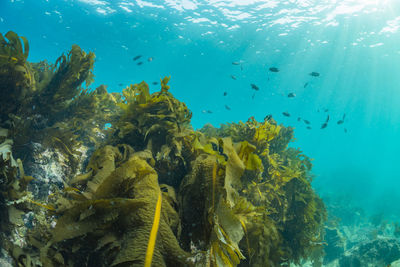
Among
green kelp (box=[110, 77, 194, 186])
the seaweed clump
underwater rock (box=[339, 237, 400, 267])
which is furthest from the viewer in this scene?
underwater rock (box=[339, 237, 400, 267])

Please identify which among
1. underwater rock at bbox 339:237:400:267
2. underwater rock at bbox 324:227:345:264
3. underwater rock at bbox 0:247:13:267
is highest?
underwater rock at bbox 0:247:13:267

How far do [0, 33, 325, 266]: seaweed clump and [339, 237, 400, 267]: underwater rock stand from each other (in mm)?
4615

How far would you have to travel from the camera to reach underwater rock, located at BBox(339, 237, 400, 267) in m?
6.05

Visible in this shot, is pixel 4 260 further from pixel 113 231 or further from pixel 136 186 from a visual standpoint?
pixel 136 186

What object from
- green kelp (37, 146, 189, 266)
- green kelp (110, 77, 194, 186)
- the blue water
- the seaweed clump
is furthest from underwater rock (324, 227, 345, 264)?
green kelp (37, 146, 189, 266)

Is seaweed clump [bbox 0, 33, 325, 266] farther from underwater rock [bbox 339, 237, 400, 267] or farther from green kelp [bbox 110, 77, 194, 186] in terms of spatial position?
underwater rock [bbox 339, 237, 400, 267]

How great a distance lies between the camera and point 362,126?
90.2 m

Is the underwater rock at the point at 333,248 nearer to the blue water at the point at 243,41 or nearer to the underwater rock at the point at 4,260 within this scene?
the blue water at the point at 243,41

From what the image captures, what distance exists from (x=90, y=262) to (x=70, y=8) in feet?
99.4

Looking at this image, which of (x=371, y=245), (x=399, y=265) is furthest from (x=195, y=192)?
(x=371, y=245)

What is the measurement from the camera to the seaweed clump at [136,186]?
115cm

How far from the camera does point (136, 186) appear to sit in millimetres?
1328

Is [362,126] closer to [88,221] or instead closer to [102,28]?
[102,28]

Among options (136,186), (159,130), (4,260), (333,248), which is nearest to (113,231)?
(136,186)
